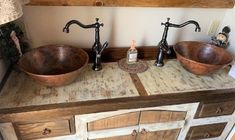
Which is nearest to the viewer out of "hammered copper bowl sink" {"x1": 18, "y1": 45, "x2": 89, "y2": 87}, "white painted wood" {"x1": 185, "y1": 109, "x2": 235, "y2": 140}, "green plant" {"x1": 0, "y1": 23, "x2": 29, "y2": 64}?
"green plant" {"x1": 0, "y1": 23, "x2": 29, "y2": 64}

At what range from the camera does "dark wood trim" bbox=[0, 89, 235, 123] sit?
2.98 feet

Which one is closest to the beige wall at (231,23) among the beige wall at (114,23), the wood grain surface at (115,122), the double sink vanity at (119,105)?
the beige wall at (114,23)

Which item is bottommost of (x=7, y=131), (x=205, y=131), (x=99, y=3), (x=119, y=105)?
(x=205, y=131)

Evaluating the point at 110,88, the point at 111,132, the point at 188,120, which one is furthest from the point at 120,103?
the point at 188,120

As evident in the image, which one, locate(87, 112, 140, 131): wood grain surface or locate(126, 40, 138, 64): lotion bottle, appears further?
locate(126, 40, 138, 64): lotion bottle

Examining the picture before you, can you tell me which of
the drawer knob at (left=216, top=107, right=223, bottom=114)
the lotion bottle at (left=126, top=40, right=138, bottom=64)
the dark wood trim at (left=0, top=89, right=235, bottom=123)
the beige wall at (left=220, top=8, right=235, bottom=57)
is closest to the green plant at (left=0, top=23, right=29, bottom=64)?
the dark wood trim at (left=0, top=89, right=235, bottom=123)

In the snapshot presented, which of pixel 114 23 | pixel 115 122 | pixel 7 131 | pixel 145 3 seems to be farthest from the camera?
pixel 114 23

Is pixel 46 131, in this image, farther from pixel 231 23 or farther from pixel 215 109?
pixel 231 23

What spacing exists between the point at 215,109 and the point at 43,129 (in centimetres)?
103

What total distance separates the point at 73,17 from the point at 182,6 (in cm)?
71

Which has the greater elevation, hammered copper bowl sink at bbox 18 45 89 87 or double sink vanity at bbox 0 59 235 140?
hammered copper bowl sink at bbox 18 45 89 87

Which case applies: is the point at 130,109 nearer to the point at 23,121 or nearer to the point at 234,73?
the point at 23,121

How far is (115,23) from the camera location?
4.31 ft

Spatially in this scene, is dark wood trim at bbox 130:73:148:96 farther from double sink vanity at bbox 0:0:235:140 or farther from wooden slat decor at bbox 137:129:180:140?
wooden slat decor at bbox 137:129:180:140
